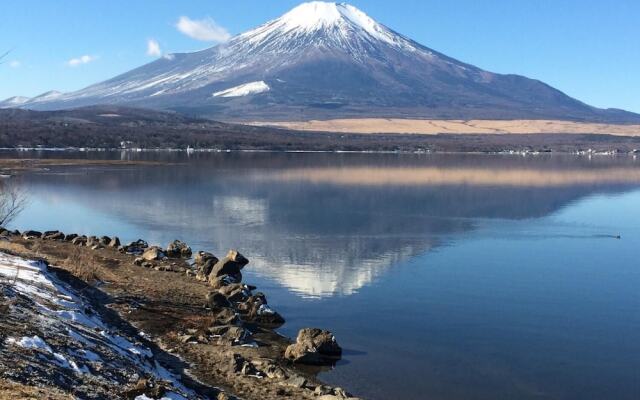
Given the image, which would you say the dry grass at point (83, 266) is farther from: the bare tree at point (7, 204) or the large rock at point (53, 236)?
the large rock at point (53, 236)

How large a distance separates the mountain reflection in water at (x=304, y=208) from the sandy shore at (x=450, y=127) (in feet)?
291

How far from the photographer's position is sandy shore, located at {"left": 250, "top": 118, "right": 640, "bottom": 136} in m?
149

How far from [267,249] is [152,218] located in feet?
27.4

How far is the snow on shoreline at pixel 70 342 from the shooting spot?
8383 millimetres

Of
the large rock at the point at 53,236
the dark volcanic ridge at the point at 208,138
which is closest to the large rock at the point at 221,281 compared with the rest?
the large rock at the point at 53,236

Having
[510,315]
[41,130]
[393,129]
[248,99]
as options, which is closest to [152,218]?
[510,315]

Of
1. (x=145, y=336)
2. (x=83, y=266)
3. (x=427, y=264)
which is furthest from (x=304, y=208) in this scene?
(x=145, y=336)

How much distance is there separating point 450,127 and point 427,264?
13661 cm

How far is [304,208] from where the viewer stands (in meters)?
34.6

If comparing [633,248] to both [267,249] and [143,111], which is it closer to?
[267,249]

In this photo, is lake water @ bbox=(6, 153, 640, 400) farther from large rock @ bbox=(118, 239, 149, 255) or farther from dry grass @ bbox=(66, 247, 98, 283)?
dry grass @ bbox=(66, 247, 98, 283)

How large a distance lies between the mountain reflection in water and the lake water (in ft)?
0.38

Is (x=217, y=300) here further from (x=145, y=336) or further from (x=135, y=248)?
(x=135, y=248)

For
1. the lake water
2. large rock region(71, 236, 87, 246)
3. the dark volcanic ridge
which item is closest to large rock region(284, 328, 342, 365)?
the lake water
